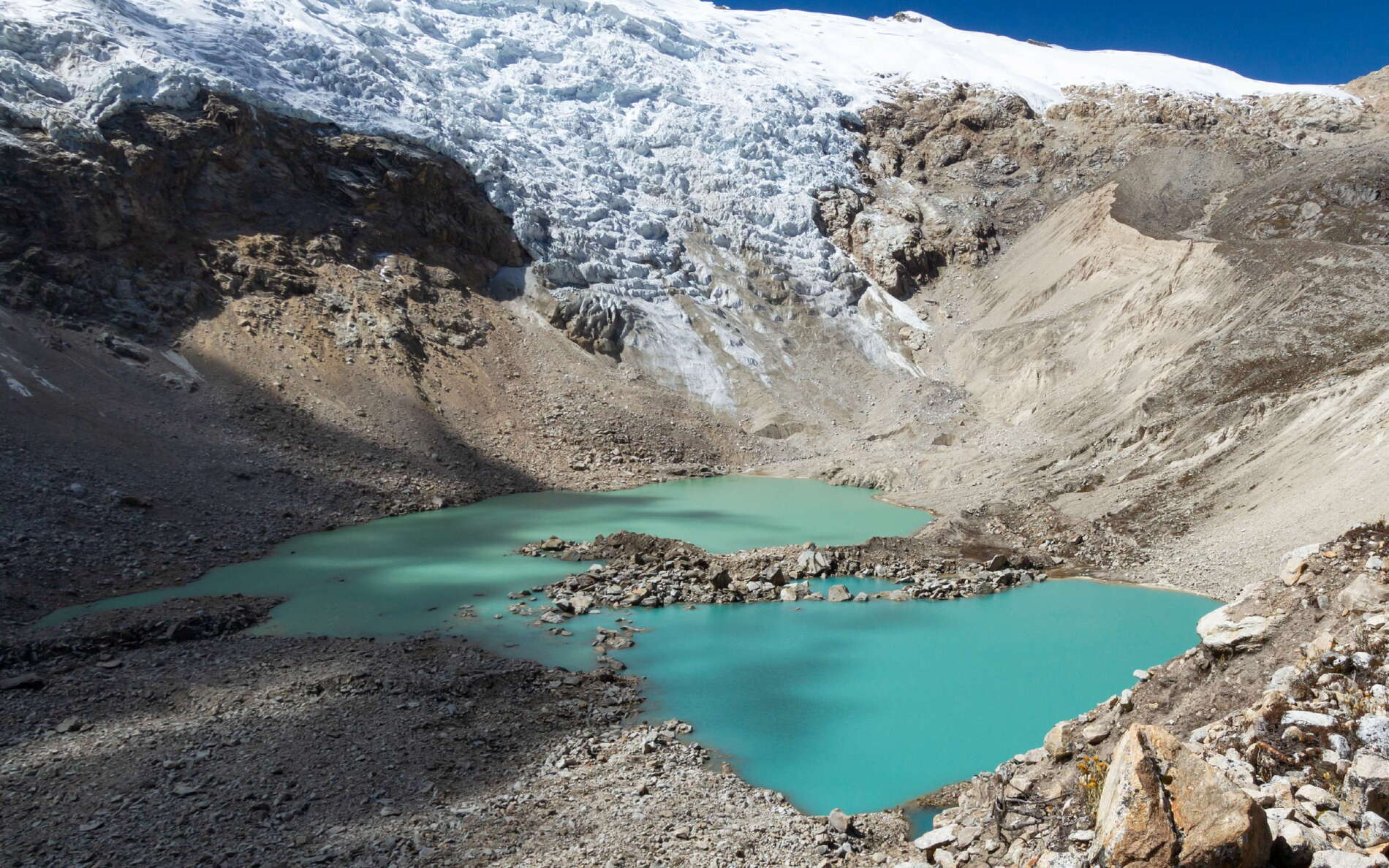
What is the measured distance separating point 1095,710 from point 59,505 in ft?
68.1

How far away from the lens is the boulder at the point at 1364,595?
6500 millimetres

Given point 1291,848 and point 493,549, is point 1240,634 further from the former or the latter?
point 493,549

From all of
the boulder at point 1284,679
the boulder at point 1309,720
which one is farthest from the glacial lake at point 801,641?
the boulder at point 1309,720

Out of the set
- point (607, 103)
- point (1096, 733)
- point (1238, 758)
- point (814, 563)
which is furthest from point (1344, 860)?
point (607, 103)

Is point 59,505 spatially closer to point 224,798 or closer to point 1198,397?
point 224,798

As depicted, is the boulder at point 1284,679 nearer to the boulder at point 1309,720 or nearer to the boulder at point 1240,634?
the boulder at point 1309,720

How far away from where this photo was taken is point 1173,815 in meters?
4.35

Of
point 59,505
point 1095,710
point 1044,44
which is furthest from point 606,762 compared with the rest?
point 1044,44

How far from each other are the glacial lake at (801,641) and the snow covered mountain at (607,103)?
20246mm

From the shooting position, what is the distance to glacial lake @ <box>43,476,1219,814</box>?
10742 mm

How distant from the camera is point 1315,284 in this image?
26375 mm

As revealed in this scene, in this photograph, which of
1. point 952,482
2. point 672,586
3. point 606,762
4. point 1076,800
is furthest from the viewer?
point 952,482

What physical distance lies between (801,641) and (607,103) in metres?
45.9

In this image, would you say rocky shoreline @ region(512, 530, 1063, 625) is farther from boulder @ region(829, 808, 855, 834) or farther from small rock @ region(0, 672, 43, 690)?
boulder @ region(829, 808, 855, 834)
